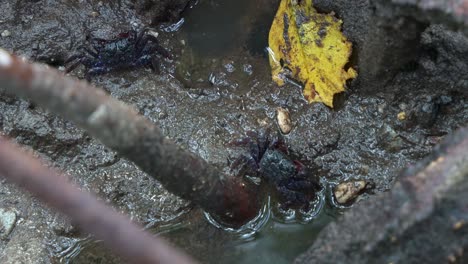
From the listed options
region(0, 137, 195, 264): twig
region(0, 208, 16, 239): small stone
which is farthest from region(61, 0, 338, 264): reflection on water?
region(0, 137, 195, 264): twig

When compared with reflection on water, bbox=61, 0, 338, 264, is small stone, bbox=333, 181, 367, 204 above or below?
above

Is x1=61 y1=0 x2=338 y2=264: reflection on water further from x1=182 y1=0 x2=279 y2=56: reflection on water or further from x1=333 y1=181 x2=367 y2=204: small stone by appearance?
x1=182 y1=0 x2=279 y2=56: reflection on water

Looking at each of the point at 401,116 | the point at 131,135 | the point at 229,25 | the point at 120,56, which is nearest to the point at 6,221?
the point at 120,56

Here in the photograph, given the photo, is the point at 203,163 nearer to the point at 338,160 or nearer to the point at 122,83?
the point at 338,160

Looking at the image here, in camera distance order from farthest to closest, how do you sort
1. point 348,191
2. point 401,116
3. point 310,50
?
point 310,50 < point 401,116 < point 348,191

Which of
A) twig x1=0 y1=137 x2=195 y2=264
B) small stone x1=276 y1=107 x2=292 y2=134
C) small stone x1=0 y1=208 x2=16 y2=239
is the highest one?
twig x1=0 y1=137 x2=195 y2=264

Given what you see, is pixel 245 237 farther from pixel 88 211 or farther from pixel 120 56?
pixel 88 211
